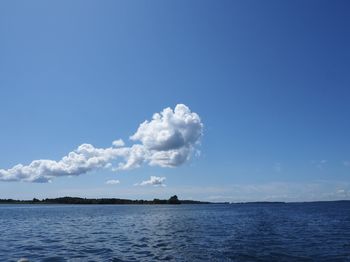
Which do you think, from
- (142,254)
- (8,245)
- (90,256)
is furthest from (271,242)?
(8,245)

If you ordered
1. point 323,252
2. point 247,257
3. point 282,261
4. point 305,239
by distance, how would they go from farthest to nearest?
point 305,239 < point 323,252 < point 247,257 < point 282,261

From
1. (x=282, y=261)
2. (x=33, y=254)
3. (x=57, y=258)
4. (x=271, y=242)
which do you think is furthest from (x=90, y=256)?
(x=271, y=242)

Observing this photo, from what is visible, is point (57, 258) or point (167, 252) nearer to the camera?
point (57, 258)

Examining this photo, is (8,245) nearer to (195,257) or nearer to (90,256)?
(90,256)

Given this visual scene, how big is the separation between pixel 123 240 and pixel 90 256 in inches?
532

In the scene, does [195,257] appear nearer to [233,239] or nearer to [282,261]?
[282,261]

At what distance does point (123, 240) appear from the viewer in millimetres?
48594

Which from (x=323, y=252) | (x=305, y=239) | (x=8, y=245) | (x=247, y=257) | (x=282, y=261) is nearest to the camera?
(x=282, y=261)

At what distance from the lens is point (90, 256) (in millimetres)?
35375

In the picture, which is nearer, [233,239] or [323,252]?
[323,252]

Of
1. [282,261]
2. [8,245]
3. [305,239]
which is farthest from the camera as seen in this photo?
[305,239]

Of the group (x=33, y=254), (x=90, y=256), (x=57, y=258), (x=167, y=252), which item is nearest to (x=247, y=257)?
(x=167, y=252)

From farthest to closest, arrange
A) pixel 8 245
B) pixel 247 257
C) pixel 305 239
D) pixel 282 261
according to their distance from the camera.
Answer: pixel 305 239, pixel 8 245, pixel 247 257, pixel 282 261

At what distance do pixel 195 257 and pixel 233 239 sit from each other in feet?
49.3
